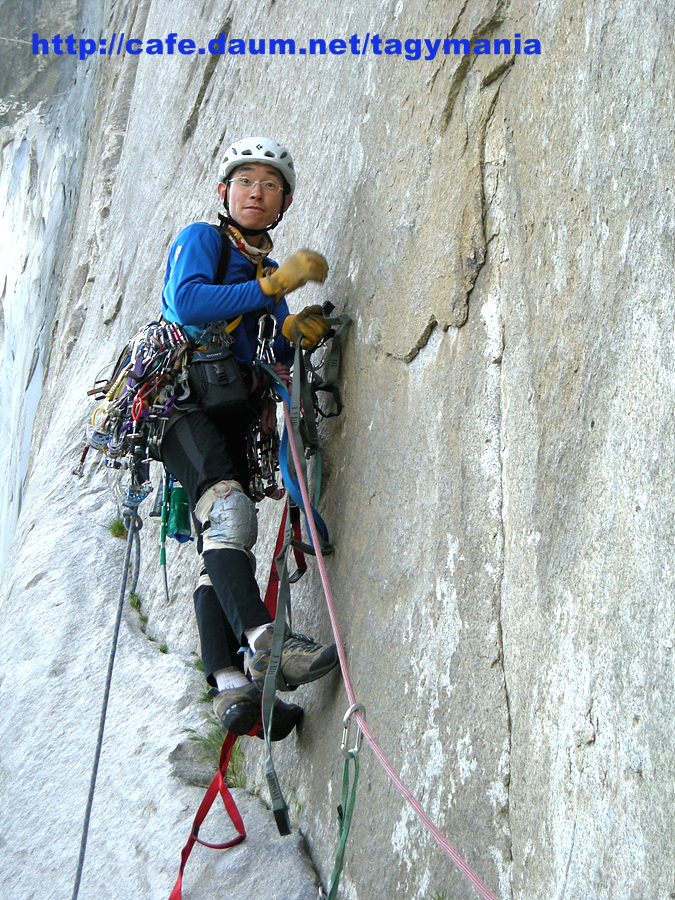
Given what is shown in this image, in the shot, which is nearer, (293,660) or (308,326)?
(293,660)

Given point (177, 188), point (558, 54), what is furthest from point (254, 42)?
point (558, 54)

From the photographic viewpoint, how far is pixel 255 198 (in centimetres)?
345

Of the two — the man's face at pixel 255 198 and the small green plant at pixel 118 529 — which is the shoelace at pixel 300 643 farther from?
the small green plant at pixel 118 529

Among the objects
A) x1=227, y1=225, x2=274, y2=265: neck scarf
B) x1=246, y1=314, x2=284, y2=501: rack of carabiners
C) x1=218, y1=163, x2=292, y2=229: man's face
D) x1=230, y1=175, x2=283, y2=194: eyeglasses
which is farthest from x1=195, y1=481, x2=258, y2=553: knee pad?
x1=230, y1=175, x2=283, y2=194: eyeglasses

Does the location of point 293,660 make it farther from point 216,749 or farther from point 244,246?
point 244,246

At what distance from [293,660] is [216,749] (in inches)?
37.7

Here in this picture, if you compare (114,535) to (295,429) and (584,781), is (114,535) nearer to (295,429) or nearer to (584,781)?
(295,429)

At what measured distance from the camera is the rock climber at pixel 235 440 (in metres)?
2.89

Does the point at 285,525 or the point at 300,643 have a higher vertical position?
the point at 285,525

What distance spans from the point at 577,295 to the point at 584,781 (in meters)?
0.96

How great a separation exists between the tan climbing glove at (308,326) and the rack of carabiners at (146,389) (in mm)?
357

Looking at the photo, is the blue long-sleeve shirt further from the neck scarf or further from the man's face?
the man's face

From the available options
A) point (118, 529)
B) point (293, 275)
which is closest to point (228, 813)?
point (293, 275)

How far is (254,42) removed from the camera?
18.4 ft
